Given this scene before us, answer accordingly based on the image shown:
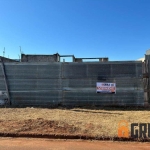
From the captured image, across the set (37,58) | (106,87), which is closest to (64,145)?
(106,87)

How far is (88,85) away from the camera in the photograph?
12680 mm

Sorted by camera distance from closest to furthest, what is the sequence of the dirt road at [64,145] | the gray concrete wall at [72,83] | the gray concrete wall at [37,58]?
the dirt road at [64,145] < the gray concrete wall at [72,83] < the gray concrete wall at [37,58]

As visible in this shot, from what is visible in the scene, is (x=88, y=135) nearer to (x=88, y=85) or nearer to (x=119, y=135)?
(x=119, y=135)

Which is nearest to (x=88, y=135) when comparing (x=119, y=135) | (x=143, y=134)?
(x=119, y=135)

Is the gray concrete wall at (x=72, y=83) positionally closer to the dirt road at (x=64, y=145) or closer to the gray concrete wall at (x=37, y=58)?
the dirt road at (x=64, y=145)

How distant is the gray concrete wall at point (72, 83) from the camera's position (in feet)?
41.1

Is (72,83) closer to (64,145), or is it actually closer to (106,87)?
(106,87)

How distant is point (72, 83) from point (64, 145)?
23.8ft

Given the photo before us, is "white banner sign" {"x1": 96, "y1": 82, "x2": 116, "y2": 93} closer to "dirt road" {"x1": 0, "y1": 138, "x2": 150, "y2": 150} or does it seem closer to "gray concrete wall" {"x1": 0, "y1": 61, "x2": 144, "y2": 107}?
"gray concrete wall" {"x1": 0, "y1": 61, "x2": 144, "y2": 107}

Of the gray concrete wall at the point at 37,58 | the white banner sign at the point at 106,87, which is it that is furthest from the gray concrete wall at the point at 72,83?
the gray concrete wall at the point at 37,58

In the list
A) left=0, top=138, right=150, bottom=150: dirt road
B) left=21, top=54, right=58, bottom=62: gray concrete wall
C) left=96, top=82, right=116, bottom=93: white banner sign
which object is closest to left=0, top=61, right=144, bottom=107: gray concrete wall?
left=96, top=82, right=116, bottom=93: white banner sign

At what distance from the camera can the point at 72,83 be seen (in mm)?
12750

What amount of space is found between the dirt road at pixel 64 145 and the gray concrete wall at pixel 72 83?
680 cm

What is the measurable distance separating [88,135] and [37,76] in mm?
7413
